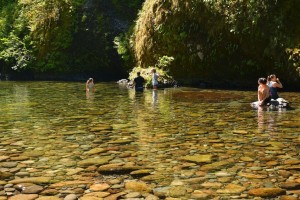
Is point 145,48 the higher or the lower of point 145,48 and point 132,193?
the higher

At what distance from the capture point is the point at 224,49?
87.2 ft

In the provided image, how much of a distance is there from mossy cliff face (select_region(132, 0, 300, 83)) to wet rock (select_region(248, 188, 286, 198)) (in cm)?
1858

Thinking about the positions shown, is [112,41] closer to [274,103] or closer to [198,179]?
[274,103]

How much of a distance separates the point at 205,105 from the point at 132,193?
34.9 feet

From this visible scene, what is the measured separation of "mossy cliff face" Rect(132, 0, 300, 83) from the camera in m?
23.3

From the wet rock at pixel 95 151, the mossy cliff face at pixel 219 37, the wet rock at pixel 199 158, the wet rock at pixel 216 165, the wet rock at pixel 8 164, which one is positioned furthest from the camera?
the mossy cliff face at pixel 219 37

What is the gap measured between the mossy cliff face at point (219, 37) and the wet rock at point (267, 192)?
18.6 meters

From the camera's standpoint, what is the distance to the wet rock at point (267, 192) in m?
5.51

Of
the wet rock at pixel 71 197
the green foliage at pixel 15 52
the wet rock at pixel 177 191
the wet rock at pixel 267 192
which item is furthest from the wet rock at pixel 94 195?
the green foliage at pixel 15 52

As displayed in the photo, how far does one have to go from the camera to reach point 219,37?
2645 centimetres

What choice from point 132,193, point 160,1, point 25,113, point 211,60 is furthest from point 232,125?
point 160,1

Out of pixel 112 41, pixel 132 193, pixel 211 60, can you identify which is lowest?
A: pixel 132 193

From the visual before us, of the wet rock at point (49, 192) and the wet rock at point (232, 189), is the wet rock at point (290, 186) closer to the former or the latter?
the wet rock at point (232, 189)

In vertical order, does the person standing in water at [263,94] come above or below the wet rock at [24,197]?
above
